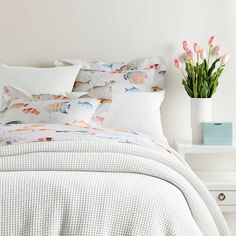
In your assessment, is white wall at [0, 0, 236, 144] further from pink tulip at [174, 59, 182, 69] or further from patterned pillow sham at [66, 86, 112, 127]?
patterned pillow sham at [66, 86, 112, 127]

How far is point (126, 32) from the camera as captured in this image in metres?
3.91

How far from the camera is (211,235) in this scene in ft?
7.45

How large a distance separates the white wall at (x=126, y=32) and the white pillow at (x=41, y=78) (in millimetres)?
238

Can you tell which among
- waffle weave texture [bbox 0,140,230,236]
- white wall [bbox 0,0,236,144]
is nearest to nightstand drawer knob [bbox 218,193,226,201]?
white wall [bbox 0,0,236,144]

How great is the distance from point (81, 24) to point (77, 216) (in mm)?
2165

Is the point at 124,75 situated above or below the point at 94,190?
above

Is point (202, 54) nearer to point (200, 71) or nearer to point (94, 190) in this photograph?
point (200, 71)

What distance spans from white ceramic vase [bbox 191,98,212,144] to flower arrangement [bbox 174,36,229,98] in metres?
0.04

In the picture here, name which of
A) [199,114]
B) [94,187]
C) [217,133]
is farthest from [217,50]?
[94,187]

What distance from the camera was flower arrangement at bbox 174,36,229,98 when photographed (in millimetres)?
3705

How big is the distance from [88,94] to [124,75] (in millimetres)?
407

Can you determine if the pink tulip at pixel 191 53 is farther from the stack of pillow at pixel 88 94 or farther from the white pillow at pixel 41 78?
the white pillow at pixel 41 78

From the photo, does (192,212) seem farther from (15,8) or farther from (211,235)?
(15,8)

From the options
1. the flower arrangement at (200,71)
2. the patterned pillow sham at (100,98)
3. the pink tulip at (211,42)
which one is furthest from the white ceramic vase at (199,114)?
the patterned pillow sham at (100,98)
